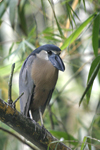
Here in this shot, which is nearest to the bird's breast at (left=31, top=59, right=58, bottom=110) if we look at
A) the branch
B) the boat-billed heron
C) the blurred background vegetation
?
the boat-billed heron

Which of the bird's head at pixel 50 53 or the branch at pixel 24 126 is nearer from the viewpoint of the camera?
the branch at pixel 24 126

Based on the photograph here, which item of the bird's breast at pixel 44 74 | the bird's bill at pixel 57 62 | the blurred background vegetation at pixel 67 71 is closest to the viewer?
the bird's bill at pixel 57 62

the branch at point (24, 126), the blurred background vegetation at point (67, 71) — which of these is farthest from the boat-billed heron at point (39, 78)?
the blurred background vegetation at point (67, 71)

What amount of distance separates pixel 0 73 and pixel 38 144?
2.53 feet

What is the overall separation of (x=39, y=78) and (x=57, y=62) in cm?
19

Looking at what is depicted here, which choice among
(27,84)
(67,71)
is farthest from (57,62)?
(67,71)

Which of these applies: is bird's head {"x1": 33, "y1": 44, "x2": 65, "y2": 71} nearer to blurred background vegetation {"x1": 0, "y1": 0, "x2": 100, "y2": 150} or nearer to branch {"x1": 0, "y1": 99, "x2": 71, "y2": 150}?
branch {"x1": 0, "y1": 99, "x2": 71, "y2": 150}

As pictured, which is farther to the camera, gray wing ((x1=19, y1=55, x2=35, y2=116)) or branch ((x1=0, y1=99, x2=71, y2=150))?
gray wing ((x1=19, y1=55, x2=35, y2=116))

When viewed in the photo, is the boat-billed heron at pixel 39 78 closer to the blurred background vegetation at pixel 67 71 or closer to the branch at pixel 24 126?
the branch at pixel 24 126

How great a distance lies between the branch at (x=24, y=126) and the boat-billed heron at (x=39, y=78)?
254mm

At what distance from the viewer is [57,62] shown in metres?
1.17

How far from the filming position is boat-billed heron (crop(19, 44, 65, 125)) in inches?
51.3

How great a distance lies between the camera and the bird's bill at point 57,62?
1.12 meters

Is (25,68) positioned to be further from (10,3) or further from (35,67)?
(10,3)
